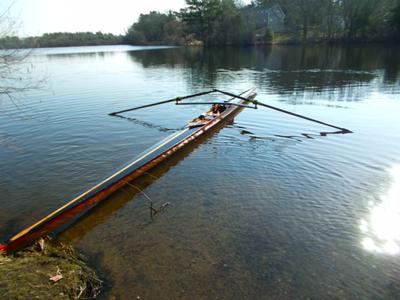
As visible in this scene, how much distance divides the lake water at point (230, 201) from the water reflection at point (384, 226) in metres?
0.03

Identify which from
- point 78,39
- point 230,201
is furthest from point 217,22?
point 230,201

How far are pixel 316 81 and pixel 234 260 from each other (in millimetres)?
22429

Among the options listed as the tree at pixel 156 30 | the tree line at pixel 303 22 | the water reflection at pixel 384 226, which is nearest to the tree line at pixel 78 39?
the tree at pixel 156 30

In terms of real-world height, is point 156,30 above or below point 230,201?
above

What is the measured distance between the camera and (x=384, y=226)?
241 inches

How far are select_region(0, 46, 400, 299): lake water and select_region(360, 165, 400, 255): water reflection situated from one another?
0.11ft

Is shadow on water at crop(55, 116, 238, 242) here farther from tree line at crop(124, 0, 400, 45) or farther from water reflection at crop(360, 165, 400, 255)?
tree line at crop(124, 0, 400, 45)

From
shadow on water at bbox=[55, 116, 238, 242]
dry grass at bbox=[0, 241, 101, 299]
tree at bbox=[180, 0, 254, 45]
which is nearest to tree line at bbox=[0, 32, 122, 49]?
tree at bbox=[180, 0, 254, 45]

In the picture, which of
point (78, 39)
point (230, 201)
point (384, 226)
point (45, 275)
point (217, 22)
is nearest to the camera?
point (45, 275)

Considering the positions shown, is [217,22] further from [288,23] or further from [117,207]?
[117,207]

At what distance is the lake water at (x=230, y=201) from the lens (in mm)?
4867

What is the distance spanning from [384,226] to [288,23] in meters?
80.7

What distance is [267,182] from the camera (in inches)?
320

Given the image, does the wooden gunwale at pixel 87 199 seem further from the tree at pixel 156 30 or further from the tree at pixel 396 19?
the tree at pixel 156 30
